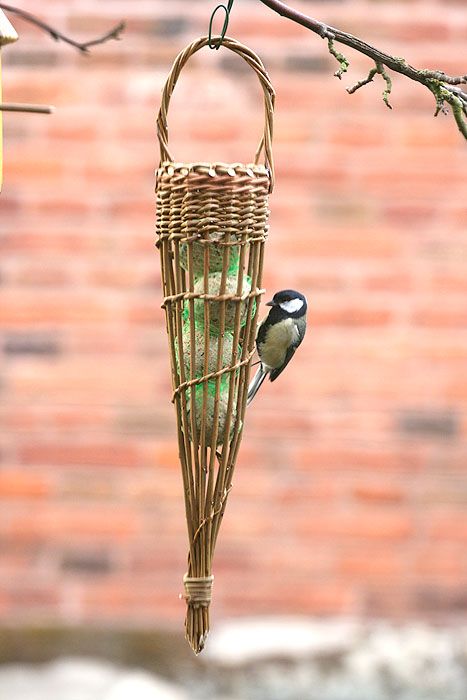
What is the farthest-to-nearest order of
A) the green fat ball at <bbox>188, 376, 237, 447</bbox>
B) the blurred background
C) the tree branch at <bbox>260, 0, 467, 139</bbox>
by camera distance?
the blurred background
the green fat ball at <bbox>188, 376, 237, 447</bbox>
the tree branch at <bbox>260, 0, 467, 139</bbox>

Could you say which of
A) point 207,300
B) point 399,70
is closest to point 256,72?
point 399,70

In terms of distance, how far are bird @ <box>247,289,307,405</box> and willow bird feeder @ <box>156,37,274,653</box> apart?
6 centimetres

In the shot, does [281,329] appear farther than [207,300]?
Yes

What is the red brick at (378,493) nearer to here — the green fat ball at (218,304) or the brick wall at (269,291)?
the brick wall at (269,291)

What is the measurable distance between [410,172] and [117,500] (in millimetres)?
1064

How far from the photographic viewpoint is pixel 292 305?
1400 millimetres

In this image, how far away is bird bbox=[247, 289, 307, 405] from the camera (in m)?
1.40

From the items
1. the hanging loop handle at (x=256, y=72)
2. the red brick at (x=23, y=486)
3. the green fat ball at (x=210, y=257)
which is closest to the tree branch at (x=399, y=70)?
the hanging loop handle at (x=256, y=72)

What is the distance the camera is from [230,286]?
1310 millimetres

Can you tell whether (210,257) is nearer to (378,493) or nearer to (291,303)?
(291,303)

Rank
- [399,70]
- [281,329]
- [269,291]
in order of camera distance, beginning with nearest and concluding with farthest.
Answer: [399,70], [281,329], [269,291]

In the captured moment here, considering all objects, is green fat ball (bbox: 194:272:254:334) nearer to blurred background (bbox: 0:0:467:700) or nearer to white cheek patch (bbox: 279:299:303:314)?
white cheek patch (bbox: 279:299:303:314)

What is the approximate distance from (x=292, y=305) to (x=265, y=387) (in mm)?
1224

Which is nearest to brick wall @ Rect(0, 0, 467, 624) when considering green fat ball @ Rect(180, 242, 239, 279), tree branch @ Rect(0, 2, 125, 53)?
tree branch @ Rect(0, 2, 125, 53)
